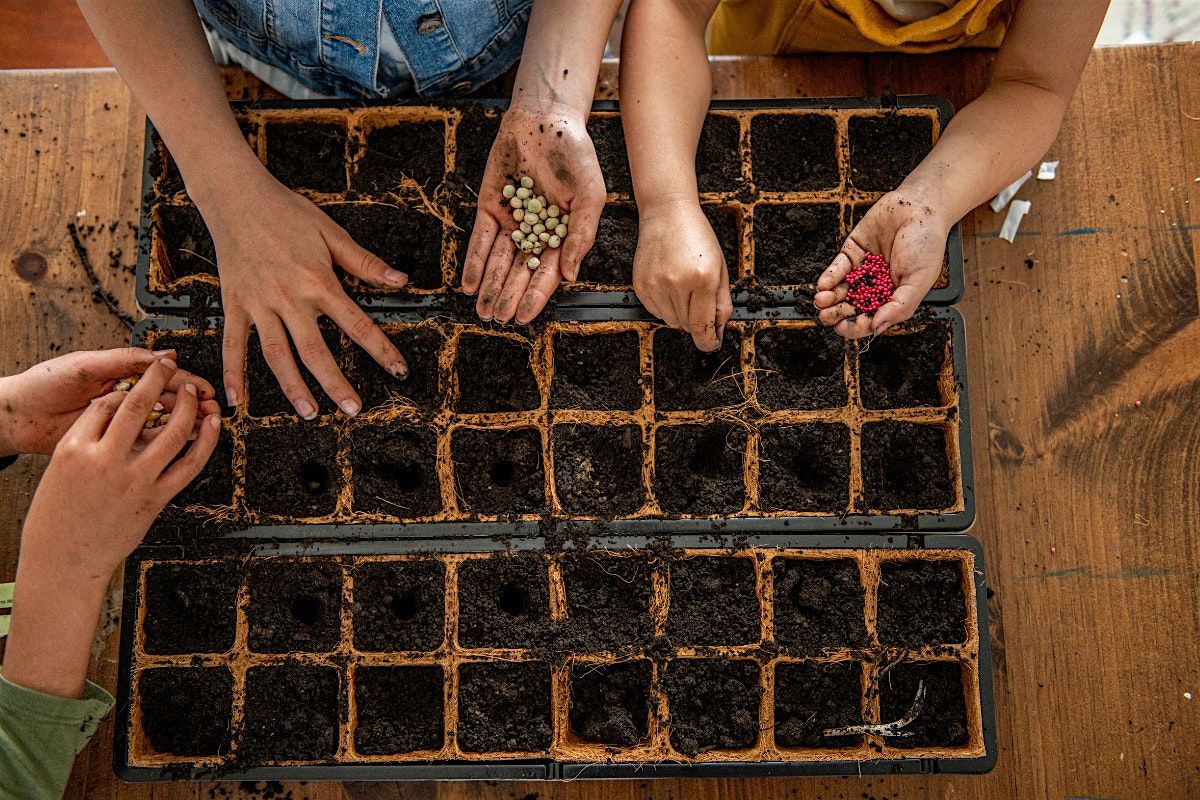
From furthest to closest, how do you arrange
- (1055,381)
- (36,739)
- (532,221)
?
1. (1055,381)
2. (532,221)
3. (36,739)

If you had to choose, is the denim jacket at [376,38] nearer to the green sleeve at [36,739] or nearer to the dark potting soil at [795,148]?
the dark potting soil at [795,148]

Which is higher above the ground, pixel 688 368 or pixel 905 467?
pixel 688 368

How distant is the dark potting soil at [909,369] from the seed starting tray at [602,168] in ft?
0.21

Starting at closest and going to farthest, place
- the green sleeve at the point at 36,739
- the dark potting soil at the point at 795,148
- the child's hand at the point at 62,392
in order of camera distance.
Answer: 1. the green sleeve at the point at 36,739
2. the child's hand at the point at 62,392
3. the dark potting soil at the point at 795,148

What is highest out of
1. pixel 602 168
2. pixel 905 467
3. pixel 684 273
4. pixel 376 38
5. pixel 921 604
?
pixel 376 38

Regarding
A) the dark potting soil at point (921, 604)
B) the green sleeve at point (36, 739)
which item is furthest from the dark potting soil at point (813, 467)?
the green sleeve at point (36, 739)

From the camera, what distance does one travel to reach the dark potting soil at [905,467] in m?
1.25

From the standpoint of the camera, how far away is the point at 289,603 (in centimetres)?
126

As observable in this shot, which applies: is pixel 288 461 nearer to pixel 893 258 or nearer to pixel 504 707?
pixel 504 707

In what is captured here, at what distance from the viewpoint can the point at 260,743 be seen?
1.21 metres

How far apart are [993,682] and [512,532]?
80cm

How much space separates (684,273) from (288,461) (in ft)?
2.16

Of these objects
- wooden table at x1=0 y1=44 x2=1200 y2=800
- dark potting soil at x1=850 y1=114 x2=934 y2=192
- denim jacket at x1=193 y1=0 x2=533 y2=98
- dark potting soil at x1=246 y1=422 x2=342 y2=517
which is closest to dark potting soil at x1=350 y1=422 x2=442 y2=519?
dark potting soil at x1=246 y1=422 x2=342 y2=517

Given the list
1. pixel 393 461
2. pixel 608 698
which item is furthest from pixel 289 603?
pixel 608 698
